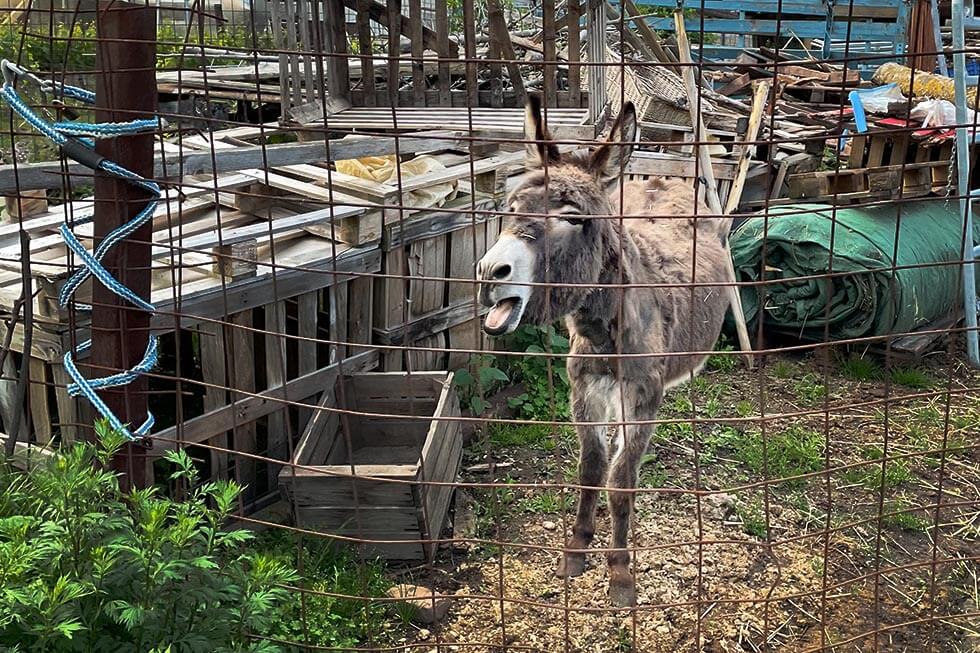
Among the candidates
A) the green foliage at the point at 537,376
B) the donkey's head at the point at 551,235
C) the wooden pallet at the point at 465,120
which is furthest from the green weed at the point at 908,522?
the wooden pallet at the point at 465,120

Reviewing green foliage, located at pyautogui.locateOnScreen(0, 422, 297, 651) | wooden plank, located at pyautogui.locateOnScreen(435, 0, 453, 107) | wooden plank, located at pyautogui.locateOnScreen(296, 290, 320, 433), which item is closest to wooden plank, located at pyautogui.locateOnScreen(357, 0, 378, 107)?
wooden plank, located at pyautogui.locateOnScreen(435, 0, 453, 107)

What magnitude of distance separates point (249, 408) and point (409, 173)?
222 cm

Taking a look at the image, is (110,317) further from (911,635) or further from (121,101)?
(911,635)

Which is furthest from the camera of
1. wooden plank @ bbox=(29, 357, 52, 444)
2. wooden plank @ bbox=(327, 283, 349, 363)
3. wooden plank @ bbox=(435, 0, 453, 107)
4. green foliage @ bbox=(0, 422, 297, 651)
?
wooden plank @ bbox=(435, 0, 453, 107)

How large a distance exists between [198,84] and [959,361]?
8042 mm

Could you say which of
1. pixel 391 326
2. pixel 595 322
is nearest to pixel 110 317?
pixel 595 322

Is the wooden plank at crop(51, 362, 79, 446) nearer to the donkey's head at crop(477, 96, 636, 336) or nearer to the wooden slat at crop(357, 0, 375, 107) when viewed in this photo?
the donkey's head at crop(477, 96, 636, 336)

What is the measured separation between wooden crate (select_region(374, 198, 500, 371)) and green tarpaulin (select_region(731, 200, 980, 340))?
2473 millimetres

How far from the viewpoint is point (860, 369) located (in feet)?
24.0

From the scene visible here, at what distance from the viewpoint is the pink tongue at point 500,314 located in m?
3.64

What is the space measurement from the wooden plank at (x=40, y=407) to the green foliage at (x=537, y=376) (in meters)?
2.81

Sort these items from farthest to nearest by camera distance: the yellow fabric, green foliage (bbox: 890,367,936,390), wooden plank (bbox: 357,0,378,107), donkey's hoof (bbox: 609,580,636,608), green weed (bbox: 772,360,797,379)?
wooden plank (bbox: 357,0,378,107) < green weed (bbox: 772,360,797,379) < green foliage (bbox: 890,367,936,390) < the yellow fabric < donkey's hoof (bbox: 609,580,636,608)

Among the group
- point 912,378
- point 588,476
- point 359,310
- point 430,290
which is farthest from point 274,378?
point 912,378

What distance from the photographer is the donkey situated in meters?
3.63
